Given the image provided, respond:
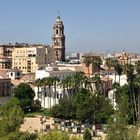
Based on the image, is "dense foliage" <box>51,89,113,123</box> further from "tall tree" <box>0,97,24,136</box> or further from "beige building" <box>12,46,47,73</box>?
"beige building" <box>12,46,47,73</box>

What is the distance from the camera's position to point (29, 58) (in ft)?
379

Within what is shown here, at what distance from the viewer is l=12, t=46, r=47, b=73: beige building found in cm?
11431

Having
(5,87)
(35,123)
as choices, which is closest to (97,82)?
(5,87)

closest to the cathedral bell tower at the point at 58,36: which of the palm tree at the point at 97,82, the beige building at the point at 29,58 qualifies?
the beige building at the point at 29,58

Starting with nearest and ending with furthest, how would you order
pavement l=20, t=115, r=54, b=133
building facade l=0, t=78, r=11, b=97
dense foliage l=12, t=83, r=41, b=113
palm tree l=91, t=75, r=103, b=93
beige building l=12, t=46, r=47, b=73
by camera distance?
pavement l=20, t=115, r=54, b=133
dense foliage l=12, t=83, r=41, b=113
palm tree l=91, t=75, r=103, b=93
building facade l=0, t=78, r=11, b=97
beige building l=12, t=46, r=47, b=73

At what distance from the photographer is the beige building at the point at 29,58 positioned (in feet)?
375

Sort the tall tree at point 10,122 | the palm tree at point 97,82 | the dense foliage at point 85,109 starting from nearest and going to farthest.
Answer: the tall tree at point 10,122, the dense foliage at point 85,109, the palm tree at point 97,82

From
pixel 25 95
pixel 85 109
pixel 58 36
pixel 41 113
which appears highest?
pixel 58 36

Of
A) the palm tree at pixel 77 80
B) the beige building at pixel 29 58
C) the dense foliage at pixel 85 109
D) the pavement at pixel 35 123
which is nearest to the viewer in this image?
the pavement at pixel 35 123

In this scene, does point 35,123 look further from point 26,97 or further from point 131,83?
point 131,83

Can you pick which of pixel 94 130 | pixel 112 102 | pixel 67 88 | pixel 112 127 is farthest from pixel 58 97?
pixel 112 127

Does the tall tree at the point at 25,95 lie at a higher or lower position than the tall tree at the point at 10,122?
higher

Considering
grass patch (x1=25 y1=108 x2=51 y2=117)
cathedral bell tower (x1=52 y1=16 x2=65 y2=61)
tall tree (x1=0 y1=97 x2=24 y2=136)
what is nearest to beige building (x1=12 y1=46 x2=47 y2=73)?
cathedral bell tower (x1=52 y1=16 x2=65 y2=61)

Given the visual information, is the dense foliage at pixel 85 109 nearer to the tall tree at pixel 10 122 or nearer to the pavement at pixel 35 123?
the pavement at pixel 35 123
